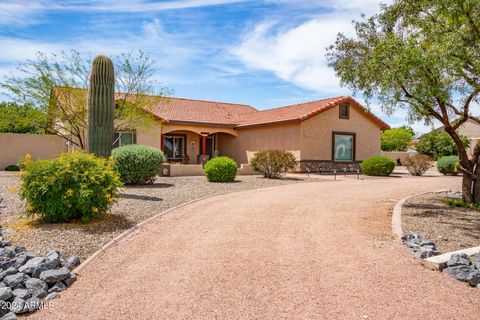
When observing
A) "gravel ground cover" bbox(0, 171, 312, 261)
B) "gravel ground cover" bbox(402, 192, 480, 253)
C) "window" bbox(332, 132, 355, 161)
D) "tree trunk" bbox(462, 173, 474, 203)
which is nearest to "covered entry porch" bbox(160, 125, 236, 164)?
"window" bbox(332, 132, 355, 161)

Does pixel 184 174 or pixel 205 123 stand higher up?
pixel 205 123

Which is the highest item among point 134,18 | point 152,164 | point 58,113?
point 134,18

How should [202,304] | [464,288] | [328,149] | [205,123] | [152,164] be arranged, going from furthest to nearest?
[205,123], [328,149], [152,164], [464,288], [202,304]

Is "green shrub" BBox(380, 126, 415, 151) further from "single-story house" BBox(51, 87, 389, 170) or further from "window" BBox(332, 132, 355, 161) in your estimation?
"window" BBox(332, 132, 355, 161)

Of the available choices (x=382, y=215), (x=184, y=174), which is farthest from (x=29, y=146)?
(x=382, y=215)

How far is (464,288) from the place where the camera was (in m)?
5.03

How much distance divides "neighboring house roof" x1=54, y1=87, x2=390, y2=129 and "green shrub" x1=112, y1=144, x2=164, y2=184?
620 cm

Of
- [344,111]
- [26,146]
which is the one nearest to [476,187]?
[344,111]

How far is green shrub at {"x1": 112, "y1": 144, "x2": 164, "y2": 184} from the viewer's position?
46.9ft

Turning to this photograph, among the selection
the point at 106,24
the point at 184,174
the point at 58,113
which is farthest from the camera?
the point at 184,174

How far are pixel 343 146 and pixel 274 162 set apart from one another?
312 inches

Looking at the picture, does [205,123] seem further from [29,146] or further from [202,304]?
[202,304]

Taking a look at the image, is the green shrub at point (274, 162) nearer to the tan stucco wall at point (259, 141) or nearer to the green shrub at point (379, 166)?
the tan stucco wall at point (259, 141)

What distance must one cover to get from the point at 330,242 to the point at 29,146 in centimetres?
2254
